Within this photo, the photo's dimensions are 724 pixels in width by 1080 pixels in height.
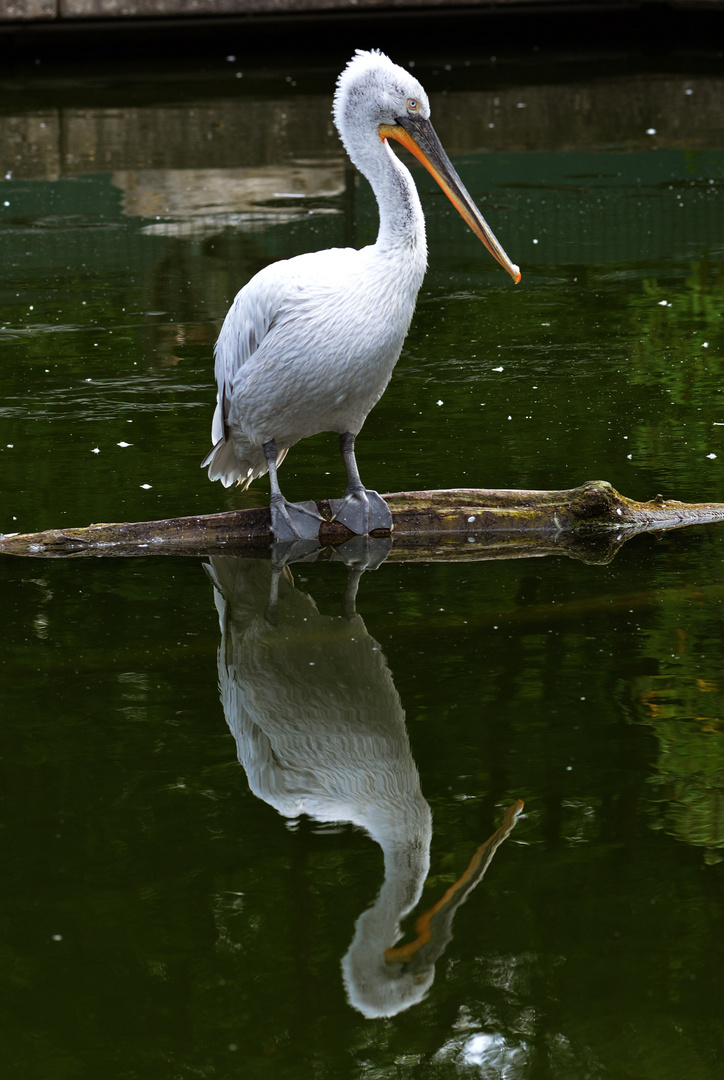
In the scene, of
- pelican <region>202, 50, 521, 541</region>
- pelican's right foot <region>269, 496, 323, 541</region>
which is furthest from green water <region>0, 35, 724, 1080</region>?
pelican <region>202, 50, 521, 541</region>

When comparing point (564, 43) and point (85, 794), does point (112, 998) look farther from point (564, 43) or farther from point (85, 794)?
point (564, 43)

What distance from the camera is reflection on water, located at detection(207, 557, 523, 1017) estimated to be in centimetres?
283

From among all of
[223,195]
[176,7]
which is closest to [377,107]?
[223,195]

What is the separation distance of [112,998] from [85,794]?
757mm

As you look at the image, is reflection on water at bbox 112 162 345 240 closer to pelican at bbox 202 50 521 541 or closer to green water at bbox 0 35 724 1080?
green water at bbox 0 35 724 1080

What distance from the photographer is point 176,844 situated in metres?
3.19

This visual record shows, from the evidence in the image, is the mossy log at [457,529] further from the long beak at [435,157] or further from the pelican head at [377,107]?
the pelican head at [377,107]

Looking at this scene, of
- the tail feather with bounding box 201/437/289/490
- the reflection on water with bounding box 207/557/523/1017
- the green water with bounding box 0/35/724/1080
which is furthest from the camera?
the tail feather with bounding box 201/437/289/490

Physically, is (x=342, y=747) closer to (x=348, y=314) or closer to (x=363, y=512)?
(x=363, y=512)

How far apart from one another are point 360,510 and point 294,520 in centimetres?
22

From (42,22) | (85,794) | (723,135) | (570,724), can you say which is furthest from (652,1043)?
(42,22)

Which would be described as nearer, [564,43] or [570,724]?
[570,724]

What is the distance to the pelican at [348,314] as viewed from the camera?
4586 millimetres

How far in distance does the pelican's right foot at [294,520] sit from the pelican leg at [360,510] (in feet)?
0.24
